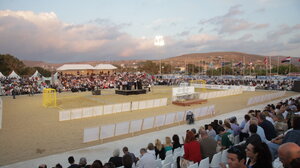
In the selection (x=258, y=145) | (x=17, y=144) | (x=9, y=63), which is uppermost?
(x=9, y=63)

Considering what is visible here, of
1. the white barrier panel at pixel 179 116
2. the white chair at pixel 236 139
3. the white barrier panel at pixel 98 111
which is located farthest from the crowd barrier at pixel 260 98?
the white chair at pixel 236 139

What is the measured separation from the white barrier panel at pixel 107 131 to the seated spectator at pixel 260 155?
9.58m

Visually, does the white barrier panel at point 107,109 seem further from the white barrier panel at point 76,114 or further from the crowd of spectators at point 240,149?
the crowd of spectators at point 240,149

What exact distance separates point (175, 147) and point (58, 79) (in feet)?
159

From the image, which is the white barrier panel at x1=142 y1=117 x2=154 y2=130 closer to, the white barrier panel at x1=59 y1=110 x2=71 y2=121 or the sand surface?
the sand surface

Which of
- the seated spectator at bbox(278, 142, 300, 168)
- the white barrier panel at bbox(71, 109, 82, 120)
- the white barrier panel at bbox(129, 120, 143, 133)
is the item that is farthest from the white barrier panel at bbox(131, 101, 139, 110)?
the seated spectator at bbox(278, 142, 300, 168)

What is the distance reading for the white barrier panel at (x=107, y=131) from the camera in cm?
1166

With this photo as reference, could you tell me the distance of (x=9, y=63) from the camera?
241 feet

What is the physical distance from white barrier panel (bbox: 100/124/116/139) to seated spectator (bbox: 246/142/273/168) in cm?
958

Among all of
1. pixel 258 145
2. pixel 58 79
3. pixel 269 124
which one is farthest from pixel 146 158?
pixel 58 79

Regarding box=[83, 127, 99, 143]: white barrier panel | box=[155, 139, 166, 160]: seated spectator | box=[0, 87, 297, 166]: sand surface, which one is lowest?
box=[0, 87, 297, 166]: sand surface

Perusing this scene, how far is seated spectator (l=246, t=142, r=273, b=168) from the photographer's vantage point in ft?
9.49

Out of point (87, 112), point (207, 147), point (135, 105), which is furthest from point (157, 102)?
point (207, 147)

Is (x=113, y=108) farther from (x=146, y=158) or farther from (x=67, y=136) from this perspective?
(x=146, y=158)
